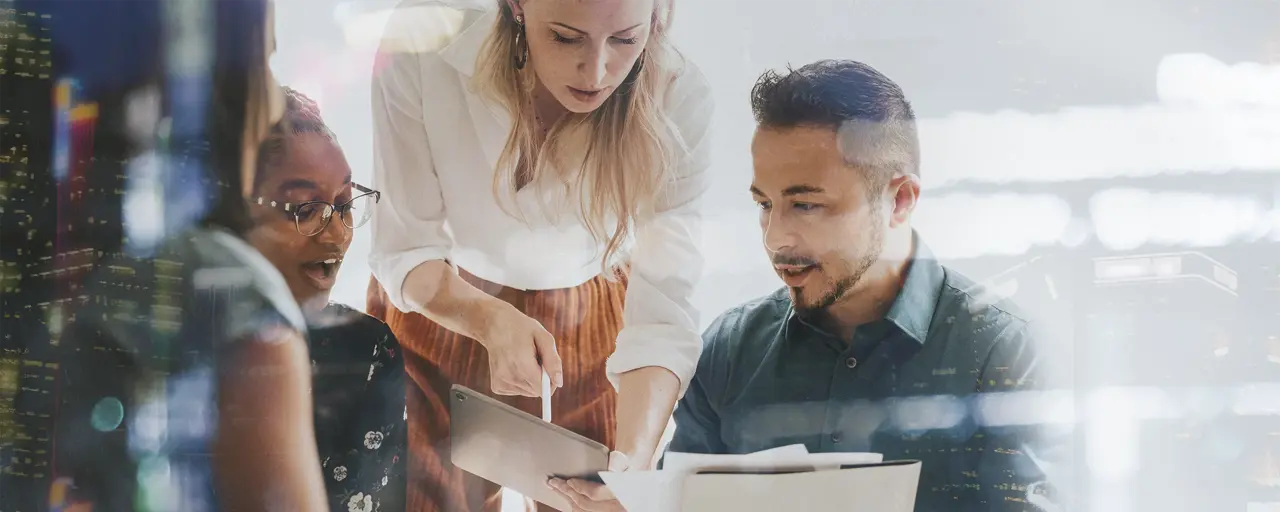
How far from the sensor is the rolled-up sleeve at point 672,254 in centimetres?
127

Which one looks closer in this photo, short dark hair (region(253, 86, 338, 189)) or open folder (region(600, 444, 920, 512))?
open folder (region(600, 444, 920, 512))

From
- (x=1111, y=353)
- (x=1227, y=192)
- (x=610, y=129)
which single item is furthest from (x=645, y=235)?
(x=1227, y=192)

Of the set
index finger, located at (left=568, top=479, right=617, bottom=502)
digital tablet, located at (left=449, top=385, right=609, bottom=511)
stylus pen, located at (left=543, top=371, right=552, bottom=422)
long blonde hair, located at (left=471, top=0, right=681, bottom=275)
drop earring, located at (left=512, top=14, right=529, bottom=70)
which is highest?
drop earring, located at (left=512, top=14, right=529, bottom=70)

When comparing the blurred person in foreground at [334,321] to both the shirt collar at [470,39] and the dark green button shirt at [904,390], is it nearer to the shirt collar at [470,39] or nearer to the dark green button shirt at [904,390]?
the shirt collar at [470,39]

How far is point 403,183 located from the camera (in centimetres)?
129

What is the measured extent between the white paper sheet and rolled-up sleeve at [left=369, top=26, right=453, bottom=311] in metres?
0.38

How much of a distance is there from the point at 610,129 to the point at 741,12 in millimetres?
237

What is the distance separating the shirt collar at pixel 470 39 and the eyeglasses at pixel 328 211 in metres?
0.21

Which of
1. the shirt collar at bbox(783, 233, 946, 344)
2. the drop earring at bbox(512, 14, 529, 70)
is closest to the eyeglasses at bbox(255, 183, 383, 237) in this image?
the drop earring at bbox(512, 14, 529, 70)

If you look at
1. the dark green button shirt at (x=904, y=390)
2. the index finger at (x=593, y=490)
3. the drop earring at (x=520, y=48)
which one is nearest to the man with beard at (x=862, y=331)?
the dark green button shirt at (x=904, y=390)

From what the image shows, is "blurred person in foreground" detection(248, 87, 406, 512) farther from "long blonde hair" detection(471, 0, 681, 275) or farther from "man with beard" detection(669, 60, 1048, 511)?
"man with beard" detection(669, 60, 1048, 511)

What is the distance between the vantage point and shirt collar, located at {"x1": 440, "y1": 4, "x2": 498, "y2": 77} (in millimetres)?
1267

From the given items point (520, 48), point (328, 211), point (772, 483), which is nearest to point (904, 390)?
point (772, 483)

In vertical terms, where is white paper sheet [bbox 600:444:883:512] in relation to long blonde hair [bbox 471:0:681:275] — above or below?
below
